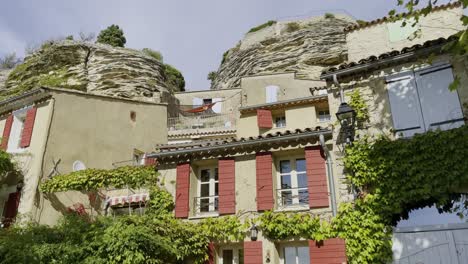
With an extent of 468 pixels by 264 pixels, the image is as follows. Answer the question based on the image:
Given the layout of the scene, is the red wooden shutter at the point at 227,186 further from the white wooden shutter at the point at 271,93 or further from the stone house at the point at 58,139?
the white wooden shutter at the point at 271,93

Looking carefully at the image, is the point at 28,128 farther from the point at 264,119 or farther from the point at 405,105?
the point at 405,105

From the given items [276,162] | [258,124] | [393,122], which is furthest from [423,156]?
[258,124]

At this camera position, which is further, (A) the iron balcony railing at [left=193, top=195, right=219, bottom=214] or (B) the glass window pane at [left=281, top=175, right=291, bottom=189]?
(A) the iron balcony railing at [left=193, top=195, right=219, bottom=214]

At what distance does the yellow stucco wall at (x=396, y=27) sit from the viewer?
48.3 ft

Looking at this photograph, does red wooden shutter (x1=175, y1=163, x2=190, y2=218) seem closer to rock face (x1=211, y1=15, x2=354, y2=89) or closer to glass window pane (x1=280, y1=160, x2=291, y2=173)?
glass window pane (x1=280, y1=160, x2=291, y2=173)

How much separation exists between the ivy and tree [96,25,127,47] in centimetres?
2883

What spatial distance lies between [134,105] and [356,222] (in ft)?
40.1

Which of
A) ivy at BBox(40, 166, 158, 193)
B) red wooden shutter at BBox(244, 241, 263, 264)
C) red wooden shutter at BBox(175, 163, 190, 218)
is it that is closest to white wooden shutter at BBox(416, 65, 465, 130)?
red wooden shutter at BBox(244, 241, 263, 264)

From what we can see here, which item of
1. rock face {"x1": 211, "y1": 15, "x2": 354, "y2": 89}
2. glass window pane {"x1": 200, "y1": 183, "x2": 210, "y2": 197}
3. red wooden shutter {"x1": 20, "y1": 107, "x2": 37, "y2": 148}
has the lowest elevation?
glass window pane {"x1": 200, "y1": 183, "x2": 210, "y2": 197}

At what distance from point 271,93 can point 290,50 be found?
13625mm

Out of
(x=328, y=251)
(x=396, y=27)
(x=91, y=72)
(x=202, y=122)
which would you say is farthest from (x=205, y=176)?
(x=91, y=72)

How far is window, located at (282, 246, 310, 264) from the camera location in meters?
10.6

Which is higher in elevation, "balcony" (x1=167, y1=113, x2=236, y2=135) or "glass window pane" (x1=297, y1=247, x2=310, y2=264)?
"balcony" (x1=167, y1=113, x2=236, y2=135)

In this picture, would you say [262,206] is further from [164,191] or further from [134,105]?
[134,105]
